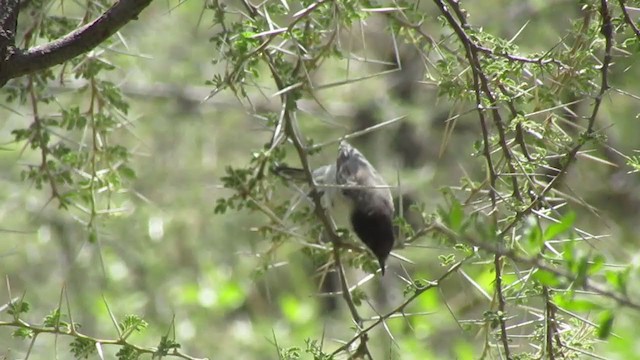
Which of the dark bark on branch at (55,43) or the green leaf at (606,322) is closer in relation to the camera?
the green leaf at (606,322)

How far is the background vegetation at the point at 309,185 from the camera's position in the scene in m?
2.52

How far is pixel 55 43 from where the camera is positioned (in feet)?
7.95

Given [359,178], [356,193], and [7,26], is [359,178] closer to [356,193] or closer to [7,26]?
[356,193]

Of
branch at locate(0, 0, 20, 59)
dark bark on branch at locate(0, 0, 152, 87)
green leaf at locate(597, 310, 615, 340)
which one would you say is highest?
branch at locate(0, 0, 20, 59)

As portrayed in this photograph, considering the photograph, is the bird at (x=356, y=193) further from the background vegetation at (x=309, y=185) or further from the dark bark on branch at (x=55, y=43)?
the dark bark on branch at (x=55, y=43)

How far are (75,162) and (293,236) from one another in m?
0.71

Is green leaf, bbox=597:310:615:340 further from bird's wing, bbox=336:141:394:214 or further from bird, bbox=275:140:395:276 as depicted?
bird's wing, bbox=336:141:394:214

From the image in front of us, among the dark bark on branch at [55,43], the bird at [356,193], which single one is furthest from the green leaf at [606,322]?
the bird at [356,193]

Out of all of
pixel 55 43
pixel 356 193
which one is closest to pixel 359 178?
pixel 356 193

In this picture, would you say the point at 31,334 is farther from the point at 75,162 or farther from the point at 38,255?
the point at 38,255

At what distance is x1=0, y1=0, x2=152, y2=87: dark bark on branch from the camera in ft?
7.82

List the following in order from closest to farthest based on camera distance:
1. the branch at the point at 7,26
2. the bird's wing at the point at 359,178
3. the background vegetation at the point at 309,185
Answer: the branch at the point at 7,26 → the background vegetation at the point at 309,185 → the bird's wing at the point at 359,178

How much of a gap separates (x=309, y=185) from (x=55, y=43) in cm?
99

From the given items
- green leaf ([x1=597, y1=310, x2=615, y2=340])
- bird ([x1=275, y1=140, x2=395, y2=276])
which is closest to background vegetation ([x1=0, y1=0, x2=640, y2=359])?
green leaf ([x1=597, y1=310, x2=615, y2=340])
